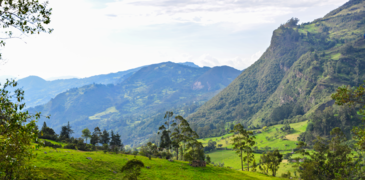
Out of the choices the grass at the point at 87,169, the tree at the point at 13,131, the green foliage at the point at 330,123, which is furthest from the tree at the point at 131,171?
the green foliage at the point at 330,123

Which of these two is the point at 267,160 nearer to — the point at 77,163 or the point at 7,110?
the point at 77,163

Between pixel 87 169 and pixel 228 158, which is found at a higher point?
pixel 87 169

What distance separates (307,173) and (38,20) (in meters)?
70.9

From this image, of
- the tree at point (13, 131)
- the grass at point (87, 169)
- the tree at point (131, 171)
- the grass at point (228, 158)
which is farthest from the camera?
the grass at point (228, 158)

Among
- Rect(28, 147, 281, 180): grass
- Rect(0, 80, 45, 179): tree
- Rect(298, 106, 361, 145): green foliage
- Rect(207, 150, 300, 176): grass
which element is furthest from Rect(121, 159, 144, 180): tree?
Rect(298, 106, 361, 145): green foliage

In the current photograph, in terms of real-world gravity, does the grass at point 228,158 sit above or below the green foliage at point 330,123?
below

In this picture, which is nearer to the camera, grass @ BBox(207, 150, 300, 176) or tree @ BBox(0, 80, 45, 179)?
tree @ BBox(0, 80, 45, 179)

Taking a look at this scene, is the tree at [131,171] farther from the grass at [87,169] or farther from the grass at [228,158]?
the grass at [228,158]

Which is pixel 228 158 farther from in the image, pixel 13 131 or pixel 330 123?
pixel 13 131

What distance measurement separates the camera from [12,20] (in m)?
12.3

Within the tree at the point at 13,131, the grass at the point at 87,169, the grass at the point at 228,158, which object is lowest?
the grass at the point at 228,158

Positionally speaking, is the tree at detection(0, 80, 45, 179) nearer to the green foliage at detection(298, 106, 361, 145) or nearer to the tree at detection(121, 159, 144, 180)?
the tree at detection(121, 159, 144, 180)

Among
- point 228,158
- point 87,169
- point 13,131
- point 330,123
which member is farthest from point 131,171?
point 330,123

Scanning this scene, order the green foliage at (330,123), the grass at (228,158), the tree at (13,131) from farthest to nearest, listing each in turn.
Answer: the green foliage at (330,123) → the grass at (228,158) → the tree at (13,131)
